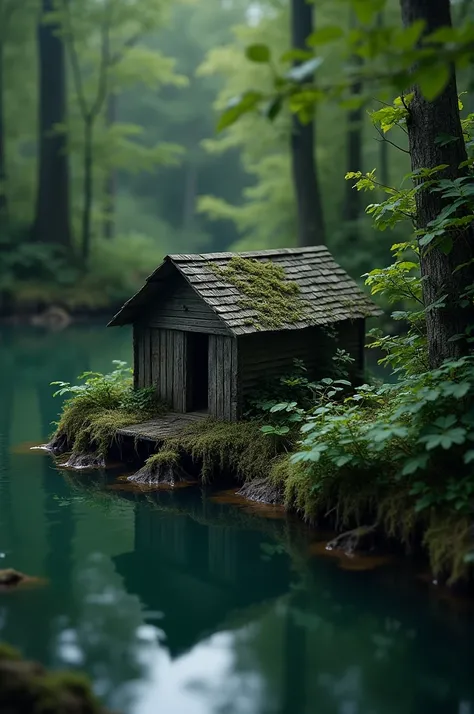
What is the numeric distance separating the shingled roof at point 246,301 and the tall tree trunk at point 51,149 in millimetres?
14472

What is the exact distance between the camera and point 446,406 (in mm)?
8609

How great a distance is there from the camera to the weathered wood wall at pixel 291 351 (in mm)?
11344

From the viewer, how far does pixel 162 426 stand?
11469 millimetres

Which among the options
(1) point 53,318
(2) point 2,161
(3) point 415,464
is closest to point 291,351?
(3) point 415,464

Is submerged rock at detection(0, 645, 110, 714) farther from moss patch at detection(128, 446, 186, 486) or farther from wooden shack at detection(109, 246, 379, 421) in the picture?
wooden shack at detection(109, 246, 379, 421)

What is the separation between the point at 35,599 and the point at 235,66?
2057cm

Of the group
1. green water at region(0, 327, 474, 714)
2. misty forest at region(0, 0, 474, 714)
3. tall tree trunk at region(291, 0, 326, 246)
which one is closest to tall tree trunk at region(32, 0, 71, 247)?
tall tree trunk at region(291, 0, 326, 246)

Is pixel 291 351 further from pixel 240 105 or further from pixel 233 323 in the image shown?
pixel 240 105

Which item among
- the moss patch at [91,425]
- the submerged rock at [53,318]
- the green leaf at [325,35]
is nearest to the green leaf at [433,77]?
the green leaf at [325,35]

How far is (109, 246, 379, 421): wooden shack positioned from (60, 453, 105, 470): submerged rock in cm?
122

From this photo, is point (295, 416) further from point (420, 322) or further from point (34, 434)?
point (34, 434)

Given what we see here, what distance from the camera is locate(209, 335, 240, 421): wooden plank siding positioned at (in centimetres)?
1120

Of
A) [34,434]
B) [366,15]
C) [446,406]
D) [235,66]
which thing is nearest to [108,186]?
[235,66]

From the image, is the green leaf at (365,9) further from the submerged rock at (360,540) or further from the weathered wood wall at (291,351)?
the weathered wood wall at (291,351)
